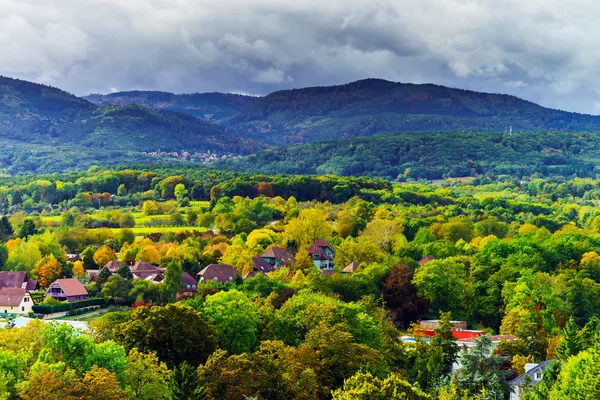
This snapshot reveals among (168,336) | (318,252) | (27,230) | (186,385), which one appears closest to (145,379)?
(186,385)

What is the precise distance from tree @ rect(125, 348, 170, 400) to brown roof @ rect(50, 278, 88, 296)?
33.7 meters

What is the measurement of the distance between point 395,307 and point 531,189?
4796 inches

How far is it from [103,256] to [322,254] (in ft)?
66.0

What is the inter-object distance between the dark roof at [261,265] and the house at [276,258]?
1030 millimetres

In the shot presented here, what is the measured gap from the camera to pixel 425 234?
322 ft

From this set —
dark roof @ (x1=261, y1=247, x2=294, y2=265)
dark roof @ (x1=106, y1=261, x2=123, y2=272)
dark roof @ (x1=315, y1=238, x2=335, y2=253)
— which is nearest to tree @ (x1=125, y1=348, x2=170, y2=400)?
dark roof @ (x1=106, y1=261, x2=123, y2=272)

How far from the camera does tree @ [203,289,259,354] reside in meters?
48.4

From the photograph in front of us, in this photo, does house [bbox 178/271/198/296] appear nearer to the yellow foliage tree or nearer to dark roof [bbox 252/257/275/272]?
dark roof [bbox 252/257/275/272]

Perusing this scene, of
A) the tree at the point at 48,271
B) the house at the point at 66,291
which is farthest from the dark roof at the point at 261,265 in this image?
the tree at the point at 48,271

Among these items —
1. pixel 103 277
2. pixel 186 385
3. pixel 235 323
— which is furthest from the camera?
pixel 103 277

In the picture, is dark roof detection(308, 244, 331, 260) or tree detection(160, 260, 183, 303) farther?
dark roof detection(308, 244, 331, 260)

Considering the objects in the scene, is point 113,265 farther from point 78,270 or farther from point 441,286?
point 441,286

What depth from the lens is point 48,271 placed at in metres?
79.8

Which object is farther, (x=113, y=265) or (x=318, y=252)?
(x=318, y=252)
